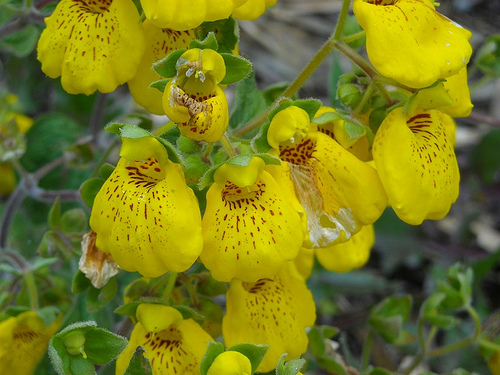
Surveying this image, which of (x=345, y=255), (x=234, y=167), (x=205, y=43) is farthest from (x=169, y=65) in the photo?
(x=345, y=255)

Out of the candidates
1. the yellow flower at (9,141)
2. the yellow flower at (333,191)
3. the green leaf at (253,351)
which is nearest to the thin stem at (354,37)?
the yellow flower at (333,191)

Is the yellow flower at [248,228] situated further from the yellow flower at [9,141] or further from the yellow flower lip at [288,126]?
the yellow flower at [9,141]

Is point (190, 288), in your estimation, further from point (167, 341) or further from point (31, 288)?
point (31, 288)

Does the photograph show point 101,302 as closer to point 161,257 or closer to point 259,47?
point 161,257

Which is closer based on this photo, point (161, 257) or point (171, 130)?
point (161, 257)

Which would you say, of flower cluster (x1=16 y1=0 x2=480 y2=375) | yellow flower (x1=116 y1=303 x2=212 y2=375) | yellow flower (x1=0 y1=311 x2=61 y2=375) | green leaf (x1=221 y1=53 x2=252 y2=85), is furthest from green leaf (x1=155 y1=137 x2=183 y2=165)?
yellow flower (x1=0 y1=311 x2=61 y2=375)

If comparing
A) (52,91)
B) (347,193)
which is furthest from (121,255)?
(52,91)
